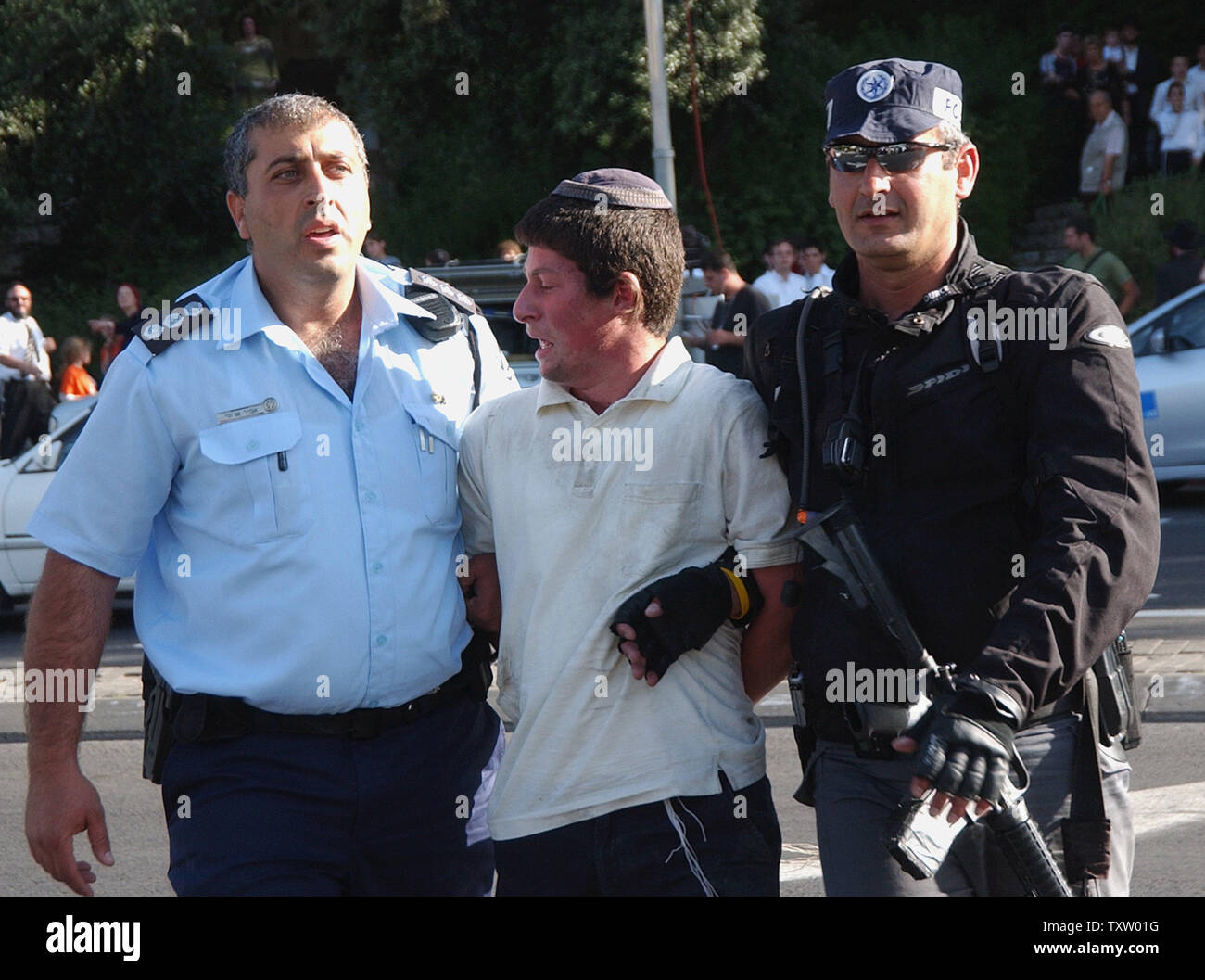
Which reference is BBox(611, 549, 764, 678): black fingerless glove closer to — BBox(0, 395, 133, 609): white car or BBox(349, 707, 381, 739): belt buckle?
BBox(349, 707, 381, 739): belt buckle

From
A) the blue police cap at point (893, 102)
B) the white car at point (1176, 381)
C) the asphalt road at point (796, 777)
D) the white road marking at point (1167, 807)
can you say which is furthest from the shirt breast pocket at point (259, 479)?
the white car at point (1176, 381)

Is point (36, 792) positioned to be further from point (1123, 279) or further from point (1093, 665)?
point (1123, 279)

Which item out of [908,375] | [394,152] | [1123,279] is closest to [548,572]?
[908,375]

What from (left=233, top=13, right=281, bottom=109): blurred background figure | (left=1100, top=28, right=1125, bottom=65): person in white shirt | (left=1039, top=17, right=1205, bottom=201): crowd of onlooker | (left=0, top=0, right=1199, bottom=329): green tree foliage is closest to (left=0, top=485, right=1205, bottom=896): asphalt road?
(left=1039, top=17, right=1205, bottom=201): crowd of onlooker

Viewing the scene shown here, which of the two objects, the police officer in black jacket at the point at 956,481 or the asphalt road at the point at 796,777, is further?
the asphalt road at the point at 796,777

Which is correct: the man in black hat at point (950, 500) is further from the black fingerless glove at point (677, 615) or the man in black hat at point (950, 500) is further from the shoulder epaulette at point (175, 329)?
the shoulder epaulette at point (175, 329)

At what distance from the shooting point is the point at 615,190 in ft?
10.2

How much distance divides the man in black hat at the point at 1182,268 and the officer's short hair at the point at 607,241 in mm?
11734

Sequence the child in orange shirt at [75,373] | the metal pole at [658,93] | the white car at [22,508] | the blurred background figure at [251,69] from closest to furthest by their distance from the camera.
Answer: the white car at [22,508]
the child in orange shirt at [75,373]
the metal pole at [658,93]
the blurred background figure at [251,69]

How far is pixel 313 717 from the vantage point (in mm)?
3184

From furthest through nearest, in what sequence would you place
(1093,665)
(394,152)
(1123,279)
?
(394,152) < (1123,279) < (1093,665)

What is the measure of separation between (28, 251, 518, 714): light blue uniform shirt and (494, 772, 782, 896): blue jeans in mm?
466

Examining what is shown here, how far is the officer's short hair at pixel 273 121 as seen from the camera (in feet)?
10.9
